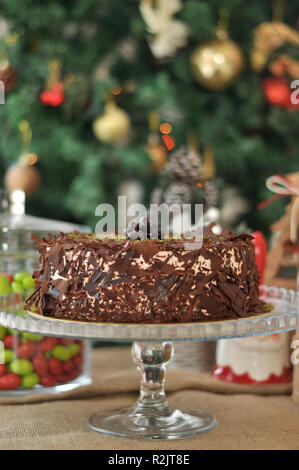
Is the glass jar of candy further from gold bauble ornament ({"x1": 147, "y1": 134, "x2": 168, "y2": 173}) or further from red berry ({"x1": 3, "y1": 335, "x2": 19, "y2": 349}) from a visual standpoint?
gold bauble ornament ({"x1": 147, "y1": 134, "x2": 168, "y2": 173})

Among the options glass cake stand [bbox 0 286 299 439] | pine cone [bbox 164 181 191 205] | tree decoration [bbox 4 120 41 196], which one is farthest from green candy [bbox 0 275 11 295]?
tree decoration [bbox 4 120 41 196]

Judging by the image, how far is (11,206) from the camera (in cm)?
179

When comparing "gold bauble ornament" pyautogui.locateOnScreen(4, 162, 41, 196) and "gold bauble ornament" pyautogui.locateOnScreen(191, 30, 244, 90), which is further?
"gold bauble ornament" pyautogui.locateOnScreen(4, 162, 41, 196)

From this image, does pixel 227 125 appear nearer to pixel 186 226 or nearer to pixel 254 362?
pixel 186 226

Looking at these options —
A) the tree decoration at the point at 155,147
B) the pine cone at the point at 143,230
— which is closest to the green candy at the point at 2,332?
the pine cone at the point at 143,230

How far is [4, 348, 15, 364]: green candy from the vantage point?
1572 mm

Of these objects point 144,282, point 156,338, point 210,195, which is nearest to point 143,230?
point 144,282

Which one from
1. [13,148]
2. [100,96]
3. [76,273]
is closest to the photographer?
[76,273]

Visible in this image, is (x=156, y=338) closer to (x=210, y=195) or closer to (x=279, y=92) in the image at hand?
(x=210, y=195)

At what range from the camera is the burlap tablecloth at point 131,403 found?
4.06 feet

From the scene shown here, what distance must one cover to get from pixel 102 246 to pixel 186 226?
799 mm

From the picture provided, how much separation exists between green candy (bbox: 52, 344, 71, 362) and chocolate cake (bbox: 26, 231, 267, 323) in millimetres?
378

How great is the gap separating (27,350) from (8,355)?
5 cm
